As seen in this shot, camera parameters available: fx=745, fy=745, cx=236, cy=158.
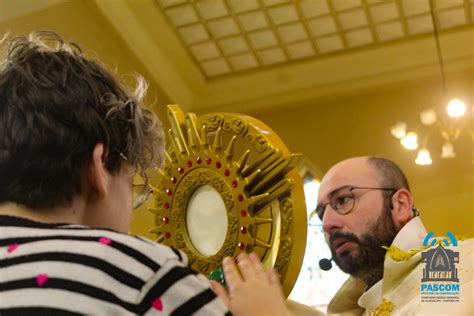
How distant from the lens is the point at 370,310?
199cm

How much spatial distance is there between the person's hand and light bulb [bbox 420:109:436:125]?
493 cm

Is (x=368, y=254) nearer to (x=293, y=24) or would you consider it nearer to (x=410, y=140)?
(x=410, y=140)

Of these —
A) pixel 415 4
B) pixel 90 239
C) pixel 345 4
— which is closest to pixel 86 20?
pixel 345 4

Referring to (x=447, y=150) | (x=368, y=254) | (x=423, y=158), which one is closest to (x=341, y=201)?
(x=368, y=254)

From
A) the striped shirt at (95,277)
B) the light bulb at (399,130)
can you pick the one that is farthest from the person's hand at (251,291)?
the light bulb at (399,130)

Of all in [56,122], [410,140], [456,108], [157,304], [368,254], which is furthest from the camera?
[410,140]

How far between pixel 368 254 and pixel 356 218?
0.39 feet

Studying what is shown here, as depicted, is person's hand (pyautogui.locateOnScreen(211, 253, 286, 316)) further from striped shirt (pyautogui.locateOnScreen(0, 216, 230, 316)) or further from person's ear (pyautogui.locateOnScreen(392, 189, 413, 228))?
person's ear (pyautogui.locateOnScreen(392, 189, 413, 228))

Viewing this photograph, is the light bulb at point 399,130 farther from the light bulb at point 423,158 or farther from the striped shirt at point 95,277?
the striped shirt at point 95,277

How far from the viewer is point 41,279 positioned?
0.94m

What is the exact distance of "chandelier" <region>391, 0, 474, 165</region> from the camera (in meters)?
5.74

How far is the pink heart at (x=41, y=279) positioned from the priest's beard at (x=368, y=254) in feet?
4.12

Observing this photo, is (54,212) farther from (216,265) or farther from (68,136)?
(216,265)

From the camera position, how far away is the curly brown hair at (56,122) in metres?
1.05
